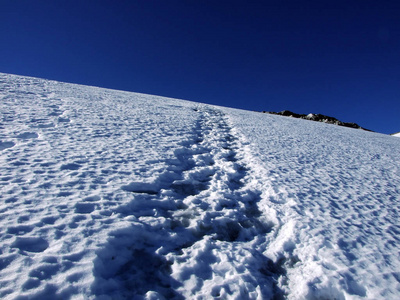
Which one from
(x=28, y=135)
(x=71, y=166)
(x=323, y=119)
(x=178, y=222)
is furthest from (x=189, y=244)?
(x=323, y=119)

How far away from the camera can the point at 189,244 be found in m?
3.80

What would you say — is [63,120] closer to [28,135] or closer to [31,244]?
[28,135]

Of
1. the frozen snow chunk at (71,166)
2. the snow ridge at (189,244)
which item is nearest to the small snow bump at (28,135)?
the frozen snow chunk at (71,166)

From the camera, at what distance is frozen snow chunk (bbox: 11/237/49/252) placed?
2.96 metres

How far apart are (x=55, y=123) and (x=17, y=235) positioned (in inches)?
232

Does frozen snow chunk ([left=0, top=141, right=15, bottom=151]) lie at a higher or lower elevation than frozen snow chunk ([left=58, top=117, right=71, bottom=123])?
lower

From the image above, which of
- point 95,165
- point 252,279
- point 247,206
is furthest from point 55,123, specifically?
point 252,279

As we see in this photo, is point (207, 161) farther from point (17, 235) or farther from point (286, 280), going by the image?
point (17, 235)

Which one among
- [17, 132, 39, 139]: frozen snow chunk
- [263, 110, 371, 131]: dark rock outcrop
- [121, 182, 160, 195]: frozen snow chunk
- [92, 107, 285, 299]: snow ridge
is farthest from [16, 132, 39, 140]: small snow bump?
[263, 110, 371, 131]: dark rock outcrop

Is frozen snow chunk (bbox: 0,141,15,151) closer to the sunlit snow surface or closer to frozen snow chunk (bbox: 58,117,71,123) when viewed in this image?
the sunlit snow surface

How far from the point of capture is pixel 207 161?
24.3 ft

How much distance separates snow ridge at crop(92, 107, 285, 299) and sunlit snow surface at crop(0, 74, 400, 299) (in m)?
0.02

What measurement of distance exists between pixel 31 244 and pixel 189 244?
2205 mm

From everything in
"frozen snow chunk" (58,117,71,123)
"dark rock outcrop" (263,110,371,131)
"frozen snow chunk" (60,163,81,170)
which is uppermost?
"dark rock outcrop" (263,110,371,131)
